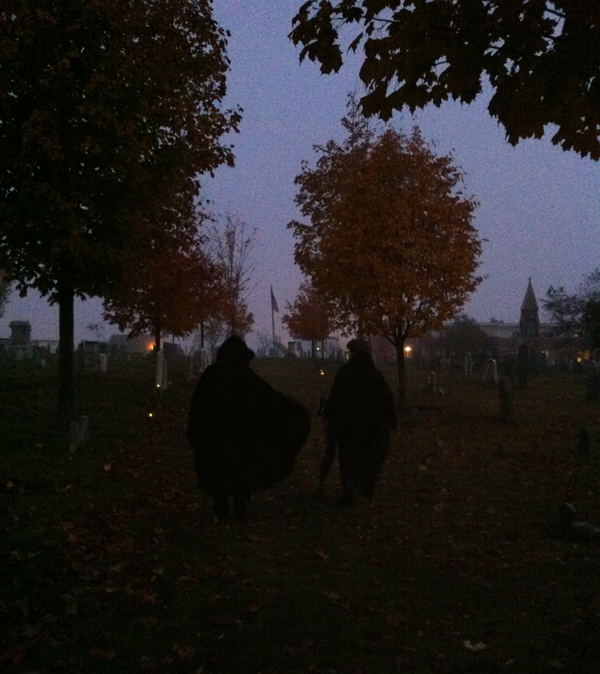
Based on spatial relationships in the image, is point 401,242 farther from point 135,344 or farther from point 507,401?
point 135,344

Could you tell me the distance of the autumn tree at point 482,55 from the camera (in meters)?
6.39

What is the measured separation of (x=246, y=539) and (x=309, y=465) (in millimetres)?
5955

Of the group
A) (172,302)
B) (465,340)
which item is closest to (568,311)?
(465,340)

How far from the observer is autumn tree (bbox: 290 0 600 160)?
6.39 metres

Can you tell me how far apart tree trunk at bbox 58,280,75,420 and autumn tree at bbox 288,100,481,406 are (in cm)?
875

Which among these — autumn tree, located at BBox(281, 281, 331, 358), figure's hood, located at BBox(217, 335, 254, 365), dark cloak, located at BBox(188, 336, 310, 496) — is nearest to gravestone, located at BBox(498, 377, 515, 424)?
dark cloak, located at BBox(188, 336, 310, 496)

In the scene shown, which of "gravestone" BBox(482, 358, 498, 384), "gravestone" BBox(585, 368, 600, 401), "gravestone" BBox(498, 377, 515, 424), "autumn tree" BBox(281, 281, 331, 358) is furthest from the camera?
"autumn tree" BBox(281, 281, 331, 358)

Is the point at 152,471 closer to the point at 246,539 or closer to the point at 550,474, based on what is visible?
the point at 246,539

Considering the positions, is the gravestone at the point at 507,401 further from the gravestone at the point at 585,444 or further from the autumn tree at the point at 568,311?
the autumn tree at the point at 568,311

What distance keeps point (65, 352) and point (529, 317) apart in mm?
82637

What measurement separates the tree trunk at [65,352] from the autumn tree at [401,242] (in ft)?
28.7

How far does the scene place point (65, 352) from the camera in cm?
1525

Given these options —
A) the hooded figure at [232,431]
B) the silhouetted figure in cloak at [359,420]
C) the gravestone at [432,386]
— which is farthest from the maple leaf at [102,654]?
the gravestone at [432,386]

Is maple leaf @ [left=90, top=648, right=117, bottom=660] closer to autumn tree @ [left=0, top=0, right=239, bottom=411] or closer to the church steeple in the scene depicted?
autumn tree @ [left=0, top=0, right=239, bottom=411]
